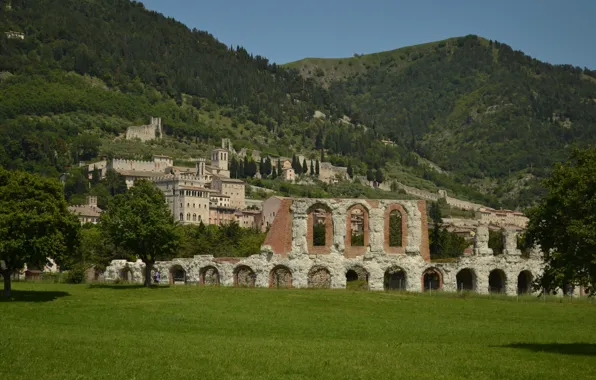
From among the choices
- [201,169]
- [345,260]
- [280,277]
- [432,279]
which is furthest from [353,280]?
[201,169]

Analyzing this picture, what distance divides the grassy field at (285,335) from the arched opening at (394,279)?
1003 centimetres

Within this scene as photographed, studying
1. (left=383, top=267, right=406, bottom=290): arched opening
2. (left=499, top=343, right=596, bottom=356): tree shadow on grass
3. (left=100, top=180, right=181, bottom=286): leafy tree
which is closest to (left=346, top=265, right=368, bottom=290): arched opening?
(left=383, top=267, right=406, bottom=290): arched opening

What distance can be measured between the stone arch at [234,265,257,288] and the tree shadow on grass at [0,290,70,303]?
44.1ft

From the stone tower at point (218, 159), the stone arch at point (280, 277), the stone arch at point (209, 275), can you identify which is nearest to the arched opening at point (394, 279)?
the stone arch at point (280, 277)

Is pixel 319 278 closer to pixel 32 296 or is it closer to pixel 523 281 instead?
pixel 523 281

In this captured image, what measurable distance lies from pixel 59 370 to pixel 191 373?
2712 millimetres

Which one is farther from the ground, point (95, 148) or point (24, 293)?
point (95, 148)

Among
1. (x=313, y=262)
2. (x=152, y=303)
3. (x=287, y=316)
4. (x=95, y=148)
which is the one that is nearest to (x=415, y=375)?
(x=287, y=316)

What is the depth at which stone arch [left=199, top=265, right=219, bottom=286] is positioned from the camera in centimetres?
5369

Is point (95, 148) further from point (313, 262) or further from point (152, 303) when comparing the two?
point (152, 303)

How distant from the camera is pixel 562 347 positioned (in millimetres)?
25297

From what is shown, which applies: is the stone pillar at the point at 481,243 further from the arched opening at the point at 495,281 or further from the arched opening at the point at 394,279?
the arched opening at the point at 394,279

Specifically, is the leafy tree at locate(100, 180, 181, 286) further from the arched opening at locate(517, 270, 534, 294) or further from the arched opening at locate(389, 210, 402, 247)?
the arched opening at locate(389, 210, 402, 247)

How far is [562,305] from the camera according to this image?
41188mm
